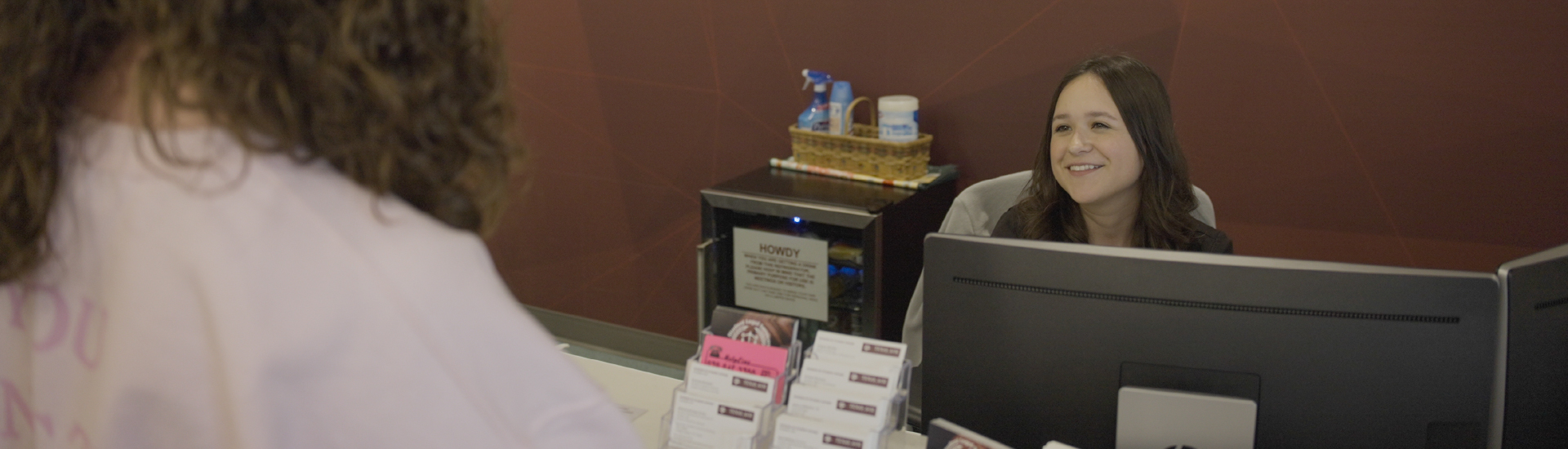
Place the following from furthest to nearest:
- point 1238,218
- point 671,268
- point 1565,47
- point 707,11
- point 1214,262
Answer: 1. point 671,268
2. point 707,11
3. point 1238,218
4. point 1565,47
5. point 1214,262

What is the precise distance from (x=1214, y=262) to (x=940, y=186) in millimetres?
1962

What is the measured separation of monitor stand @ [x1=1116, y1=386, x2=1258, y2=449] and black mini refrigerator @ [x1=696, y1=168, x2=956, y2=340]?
1579 millimetres

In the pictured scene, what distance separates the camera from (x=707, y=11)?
3379mm

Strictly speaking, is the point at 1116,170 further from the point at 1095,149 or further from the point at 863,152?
the point at 863,152

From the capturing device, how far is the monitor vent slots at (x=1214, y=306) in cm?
108

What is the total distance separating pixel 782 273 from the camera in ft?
9.84

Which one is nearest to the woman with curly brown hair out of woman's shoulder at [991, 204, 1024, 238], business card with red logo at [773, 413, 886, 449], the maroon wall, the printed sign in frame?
business card with red logo at [773, 413, 886, 449]

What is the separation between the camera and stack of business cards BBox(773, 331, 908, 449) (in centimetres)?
121

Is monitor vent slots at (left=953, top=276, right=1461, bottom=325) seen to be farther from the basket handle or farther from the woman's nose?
the basket handle

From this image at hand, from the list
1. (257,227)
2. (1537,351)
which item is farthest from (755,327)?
(1537,351)

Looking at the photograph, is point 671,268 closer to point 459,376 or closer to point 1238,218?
point 1238,218

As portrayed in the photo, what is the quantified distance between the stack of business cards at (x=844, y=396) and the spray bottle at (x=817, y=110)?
1.90 m

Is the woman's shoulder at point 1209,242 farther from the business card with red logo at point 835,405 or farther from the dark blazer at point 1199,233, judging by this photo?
the business card with red logo at point 835,405

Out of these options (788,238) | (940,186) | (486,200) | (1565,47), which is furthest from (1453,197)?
(486,200)
